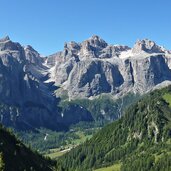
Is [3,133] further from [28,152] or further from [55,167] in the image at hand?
[55,167]

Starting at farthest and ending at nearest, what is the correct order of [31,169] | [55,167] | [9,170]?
[55,167] → [31,169] → [9,170]

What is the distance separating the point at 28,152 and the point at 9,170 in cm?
3113

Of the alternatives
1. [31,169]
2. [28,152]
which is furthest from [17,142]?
[31,169]

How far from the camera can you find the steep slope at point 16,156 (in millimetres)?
153375

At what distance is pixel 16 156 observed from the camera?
16238 cm

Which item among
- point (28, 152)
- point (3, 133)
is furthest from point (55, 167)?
point (3, 133)

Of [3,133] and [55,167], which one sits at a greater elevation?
[3,133]

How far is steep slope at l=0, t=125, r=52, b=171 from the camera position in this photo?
153m

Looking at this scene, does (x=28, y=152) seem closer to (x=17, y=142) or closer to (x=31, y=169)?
(x=17, y=142)

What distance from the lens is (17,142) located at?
577ft

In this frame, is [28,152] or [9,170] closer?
[9,170]

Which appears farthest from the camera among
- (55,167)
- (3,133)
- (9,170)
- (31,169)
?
(55,167)

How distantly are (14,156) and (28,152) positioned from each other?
62.4 feet

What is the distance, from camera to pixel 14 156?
525ft
